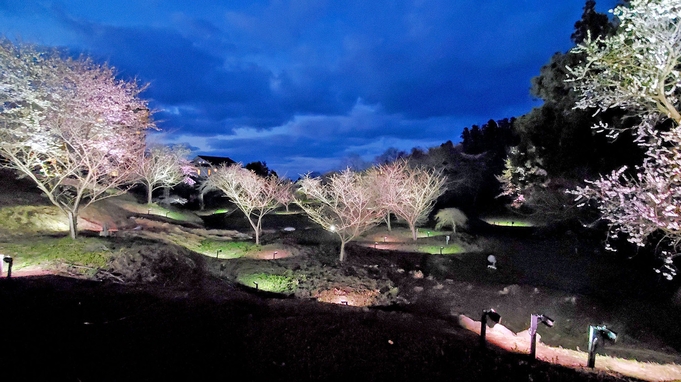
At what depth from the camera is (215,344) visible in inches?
193

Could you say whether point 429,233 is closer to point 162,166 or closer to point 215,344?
point 215,344

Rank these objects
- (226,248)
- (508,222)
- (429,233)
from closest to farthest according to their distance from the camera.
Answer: (226,248), (429,233), (508,222)

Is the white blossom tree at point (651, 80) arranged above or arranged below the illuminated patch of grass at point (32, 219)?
above

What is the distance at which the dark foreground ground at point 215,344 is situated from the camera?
4113 mm

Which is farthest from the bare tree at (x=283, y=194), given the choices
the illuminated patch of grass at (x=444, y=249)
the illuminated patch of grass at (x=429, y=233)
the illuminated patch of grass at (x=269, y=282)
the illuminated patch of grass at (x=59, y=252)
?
the illuminated patch of grass at (x=59, y=252)

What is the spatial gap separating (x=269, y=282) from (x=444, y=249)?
10219mm

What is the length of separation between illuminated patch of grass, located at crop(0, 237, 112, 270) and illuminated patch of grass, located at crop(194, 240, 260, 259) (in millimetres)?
5501

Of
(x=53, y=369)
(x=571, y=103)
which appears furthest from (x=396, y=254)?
(x=53, y=369)

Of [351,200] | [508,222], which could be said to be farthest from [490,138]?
[351,200]

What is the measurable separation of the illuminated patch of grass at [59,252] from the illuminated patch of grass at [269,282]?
14.3 ft

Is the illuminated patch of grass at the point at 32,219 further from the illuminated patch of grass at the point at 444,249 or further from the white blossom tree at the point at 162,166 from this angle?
the illuminated patch of grass at the point at 444,249

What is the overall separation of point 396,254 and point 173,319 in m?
12.7

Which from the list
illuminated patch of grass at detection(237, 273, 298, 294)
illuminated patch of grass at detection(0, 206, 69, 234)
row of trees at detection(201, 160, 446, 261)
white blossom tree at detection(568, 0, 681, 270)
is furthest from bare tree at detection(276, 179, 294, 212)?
white blossom tree at detection(568, 0, 681, 270)

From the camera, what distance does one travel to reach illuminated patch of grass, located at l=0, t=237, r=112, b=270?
364 inches
